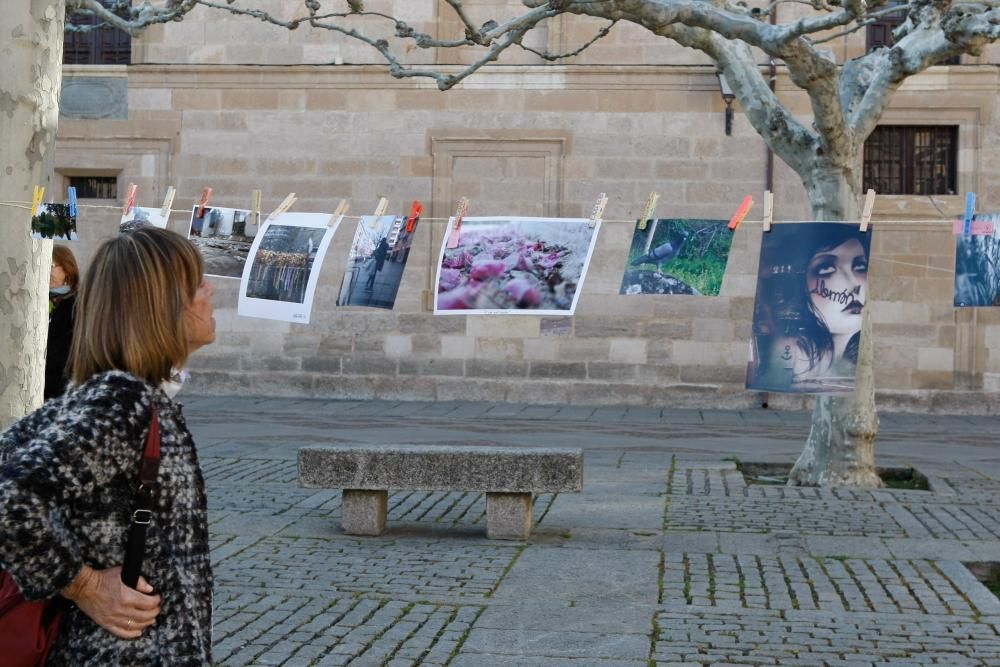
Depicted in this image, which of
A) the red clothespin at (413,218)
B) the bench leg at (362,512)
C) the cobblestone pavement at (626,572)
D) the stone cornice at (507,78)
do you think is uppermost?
the stone cornice at (507,78)

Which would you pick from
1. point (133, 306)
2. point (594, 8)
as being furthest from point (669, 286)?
point (133, 306)

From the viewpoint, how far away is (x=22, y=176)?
3.74 metres

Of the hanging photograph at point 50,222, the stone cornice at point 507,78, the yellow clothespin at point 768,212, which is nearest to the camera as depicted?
the hanging photograph at point 50,222

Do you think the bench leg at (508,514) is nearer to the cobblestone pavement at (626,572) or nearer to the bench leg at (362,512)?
the cobblestone pavement at (626,572)

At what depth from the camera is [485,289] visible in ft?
30.6

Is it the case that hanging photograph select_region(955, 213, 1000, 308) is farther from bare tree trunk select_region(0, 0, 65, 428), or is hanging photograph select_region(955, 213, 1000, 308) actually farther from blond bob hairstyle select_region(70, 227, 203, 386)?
blond bob hairstyle select_region(70, 227, 203, 386)

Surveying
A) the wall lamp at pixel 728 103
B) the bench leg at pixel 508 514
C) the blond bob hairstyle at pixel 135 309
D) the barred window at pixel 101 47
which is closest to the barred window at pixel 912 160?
the wall lamp at pixel 728 103

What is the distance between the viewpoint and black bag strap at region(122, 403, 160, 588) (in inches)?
94.1

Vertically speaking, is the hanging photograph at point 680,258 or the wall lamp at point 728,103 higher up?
the wall lamp at point 728,103

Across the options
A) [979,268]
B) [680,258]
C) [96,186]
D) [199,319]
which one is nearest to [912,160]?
[979,268]

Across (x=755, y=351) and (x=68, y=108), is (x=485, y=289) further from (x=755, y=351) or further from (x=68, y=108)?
(x=68, y=108)

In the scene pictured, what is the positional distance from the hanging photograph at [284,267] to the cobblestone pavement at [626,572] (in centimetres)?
135

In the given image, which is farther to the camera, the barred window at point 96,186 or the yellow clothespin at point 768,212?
the barred window at point 96,186

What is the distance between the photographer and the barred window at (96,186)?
62.4ft
